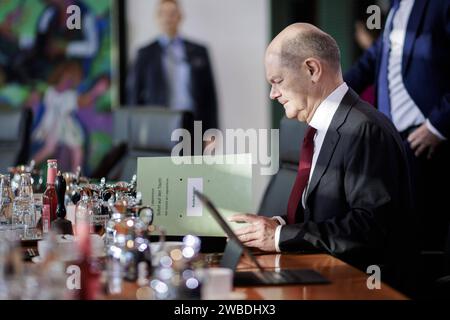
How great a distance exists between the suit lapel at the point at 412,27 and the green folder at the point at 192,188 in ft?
4.88

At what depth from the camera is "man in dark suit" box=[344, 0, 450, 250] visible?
3266 millimetres

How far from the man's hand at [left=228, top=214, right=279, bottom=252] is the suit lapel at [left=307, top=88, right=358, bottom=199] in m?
0.21

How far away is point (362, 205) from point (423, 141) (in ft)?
3.92

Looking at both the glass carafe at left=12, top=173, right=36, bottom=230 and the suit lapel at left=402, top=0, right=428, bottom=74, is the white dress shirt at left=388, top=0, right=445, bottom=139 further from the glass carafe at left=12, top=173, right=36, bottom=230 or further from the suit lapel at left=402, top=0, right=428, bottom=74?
the glass carafe at left=12, top=173, right=36, bottom=230

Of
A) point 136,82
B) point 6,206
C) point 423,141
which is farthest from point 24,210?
point 136,82

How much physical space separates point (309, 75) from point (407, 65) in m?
1.17

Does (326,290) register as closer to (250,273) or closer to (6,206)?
(250,273)

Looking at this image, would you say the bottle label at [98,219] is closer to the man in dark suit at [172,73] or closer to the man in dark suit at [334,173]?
the man in dark suit at [334,173]

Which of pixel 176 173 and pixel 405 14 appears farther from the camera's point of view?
pixel 405 14

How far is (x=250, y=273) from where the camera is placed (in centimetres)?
180
